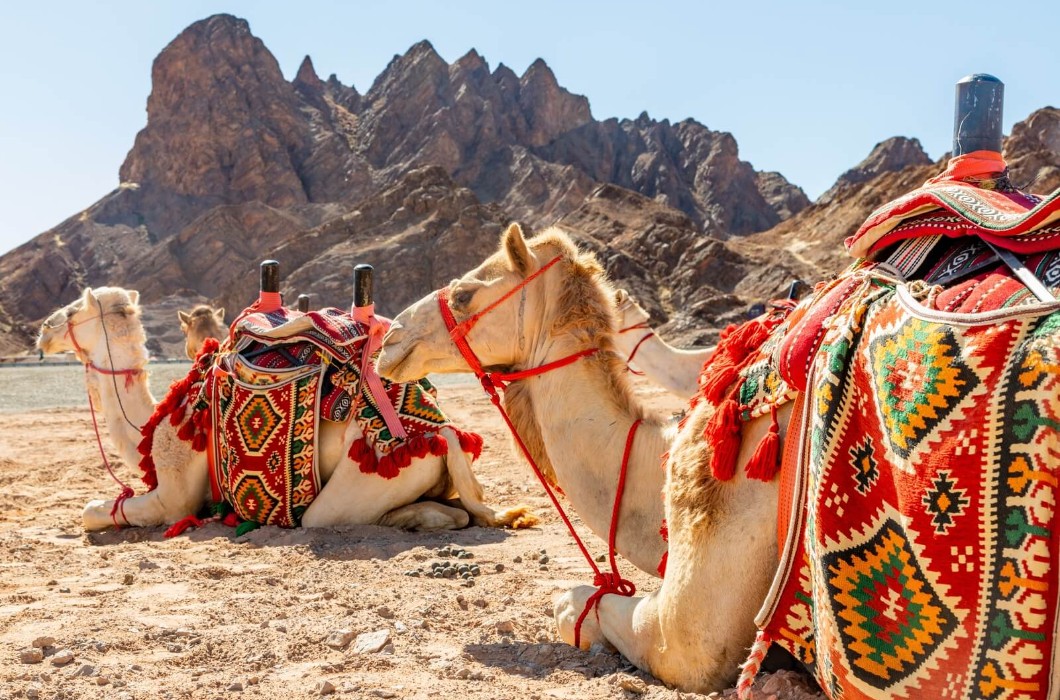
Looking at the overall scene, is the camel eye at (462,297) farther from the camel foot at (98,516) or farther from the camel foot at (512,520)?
the camel foot at (98,516)

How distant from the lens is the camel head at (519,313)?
3713mm

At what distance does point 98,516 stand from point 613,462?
454 centimetres

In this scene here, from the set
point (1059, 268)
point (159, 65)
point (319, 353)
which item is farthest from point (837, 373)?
point (159, 65)

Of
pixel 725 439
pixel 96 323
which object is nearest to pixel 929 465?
pixel 725 439

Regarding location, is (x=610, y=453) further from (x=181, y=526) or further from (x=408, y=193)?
(x=408, y=193)

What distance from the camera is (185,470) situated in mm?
6449

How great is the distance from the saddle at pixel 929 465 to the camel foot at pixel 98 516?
5.36 metres

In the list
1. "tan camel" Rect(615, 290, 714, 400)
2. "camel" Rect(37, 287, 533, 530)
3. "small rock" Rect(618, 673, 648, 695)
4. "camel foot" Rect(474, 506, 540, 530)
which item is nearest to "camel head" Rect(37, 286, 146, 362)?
"camel" Rect(37, 287, 533, 530)

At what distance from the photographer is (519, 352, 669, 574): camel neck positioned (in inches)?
135

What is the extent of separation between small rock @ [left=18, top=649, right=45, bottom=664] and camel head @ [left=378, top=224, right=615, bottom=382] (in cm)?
171

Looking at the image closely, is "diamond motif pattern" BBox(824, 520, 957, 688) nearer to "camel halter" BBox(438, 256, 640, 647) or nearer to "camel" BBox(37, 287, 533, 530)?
"camel halter" BBox(438, 256, 640, 647)

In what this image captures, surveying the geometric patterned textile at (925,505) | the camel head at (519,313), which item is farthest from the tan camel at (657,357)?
the geometric patterned textile at (925,505)

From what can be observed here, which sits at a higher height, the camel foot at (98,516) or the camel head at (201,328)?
the camel head at (201,328)

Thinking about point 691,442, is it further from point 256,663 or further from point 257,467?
point 257,467
